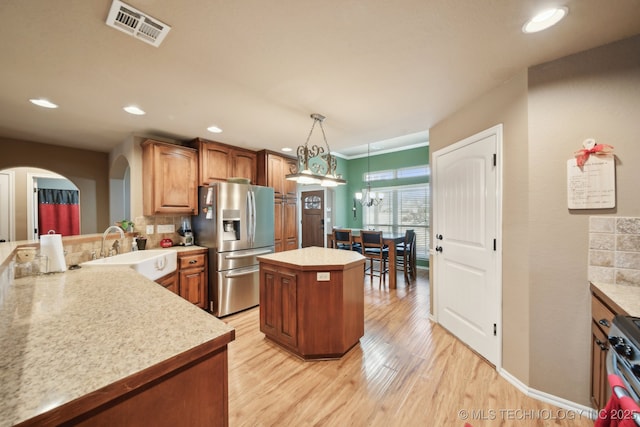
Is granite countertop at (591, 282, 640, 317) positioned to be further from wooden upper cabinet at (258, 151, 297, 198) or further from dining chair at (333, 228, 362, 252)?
wooden upper cabinet at (258, 151, 297, 198)

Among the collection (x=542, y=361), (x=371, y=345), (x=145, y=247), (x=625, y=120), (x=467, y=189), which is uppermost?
(x=625, y=120)

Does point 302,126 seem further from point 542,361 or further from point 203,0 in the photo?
point 542,361

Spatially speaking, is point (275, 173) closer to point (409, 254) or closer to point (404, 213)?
point (409, 254)

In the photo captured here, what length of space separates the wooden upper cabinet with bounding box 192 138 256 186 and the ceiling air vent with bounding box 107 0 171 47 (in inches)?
78.7

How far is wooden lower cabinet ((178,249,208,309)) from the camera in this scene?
2.87 metres

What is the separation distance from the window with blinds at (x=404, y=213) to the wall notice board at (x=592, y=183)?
3811mm

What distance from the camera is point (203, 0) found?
1.12 meters

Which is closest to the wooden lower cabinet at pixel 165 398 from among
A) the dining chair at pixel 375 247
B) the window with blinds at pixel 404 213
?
the dining chair at pixel 375 247

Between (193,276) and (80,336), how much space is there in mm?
2347

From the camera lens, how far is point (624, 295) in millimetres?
1266

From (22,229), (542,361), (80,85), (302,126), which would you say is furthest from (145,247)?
(542,361)

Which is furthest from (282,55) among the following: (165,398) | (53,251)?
(53,251)

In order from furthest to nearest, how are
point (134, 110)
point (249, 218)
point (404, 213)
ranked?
point (404, 213) < point (249, 218) < point (134, 110)

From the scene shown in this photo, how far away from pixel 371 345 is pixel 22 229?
18.5ft
